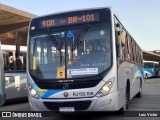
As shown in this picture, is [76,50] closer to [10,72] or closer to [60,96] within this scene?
[60,96]

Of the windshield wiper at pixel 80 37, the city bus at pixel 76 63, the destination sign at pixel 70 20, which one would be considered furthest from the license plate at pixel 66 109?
the destination sign at pixel 70 20

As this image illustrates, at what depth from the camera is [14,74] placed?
14.2 metres

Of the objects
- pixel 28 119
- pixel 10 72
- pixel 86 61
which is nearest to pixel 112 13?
pixel 86 61

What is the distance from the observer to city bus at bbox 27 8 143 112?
27.1 feet

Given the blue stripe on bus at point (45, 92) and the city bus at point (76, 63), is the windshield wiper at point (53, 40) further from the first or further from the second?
the blue stripe on bus at point (45, 92)

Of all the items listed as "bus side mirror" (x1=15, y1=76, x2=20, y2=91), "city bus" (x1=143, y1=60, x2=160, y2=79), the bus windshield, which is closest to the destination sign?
the bus windshield

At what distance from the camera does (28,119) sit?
9836mm

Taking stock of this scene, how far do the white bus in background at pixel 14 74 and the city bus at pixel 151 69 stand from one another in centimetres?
3707

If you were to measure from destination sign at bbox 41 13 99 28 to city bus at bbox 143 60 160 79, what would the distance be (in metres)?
41.9

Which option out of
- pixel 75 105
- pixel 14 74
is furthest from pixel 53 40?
pixel 14 74

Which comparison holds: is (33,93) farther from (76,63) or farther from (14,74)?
(14,74)

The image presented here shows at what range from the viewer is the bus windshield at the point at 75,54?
8.45 metres

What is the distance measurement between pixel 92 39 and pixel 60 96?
5.23 ft

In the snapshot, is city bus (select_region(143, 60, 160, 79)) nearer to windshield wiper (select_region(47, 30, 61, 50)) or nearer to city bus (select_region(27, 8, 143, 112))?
city bus (select_region(27, 8, 143, 112))
